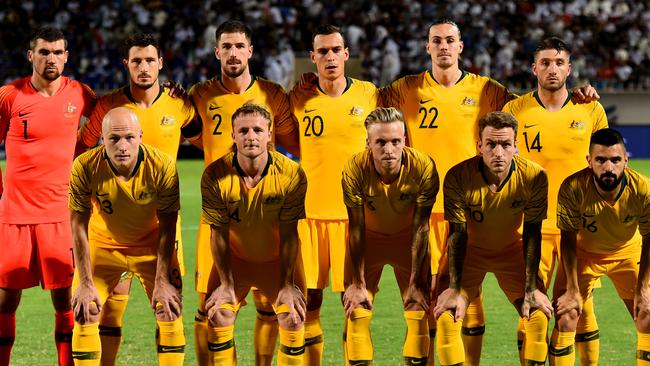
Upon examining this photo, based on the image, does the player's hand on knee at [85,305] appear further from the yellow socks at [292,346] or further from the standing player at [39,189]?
the yellow socks at [292,346]

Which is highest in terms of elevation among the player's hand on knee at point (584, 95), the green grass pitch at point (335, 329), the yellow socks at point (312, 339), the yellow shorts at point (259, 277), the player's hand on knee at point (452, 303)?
the player's hand on knee at point (584, 95)

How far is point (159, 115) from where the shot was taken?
679 centimetres

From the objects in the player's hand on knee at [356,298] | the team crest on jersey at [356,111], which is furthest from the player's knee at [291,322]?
the team crest on jersey at [356,111]

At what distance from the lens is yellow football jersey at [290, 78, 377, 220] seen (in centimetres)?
694

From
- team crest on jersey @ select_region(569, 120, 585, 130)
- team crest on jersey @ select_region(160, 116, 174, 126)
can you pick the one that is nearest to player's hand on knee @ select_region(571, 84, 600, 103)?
team crest on jersey @ select_region(569, 120, 585, 130)

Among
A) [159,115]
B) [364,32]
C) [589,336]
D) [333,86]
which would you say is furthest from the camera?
[364,32]

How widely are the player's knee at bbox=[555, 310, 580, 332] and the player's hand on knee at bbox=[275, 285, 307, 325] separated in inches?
61.2

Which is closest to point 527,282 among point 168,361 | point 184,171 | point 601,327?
point 168,361

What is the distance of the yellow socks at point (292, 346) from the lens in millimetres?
6016

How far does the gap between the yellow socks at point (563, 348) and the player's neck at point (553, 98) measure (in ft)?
5.20

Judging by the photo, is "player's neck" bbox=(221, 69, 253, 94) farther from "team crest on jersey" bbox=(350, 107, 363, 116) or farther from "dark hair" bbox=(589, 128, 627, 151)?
"dark hair" bbox=(589, 128, 627, 151)

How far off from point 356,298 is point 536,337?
43.5 inches

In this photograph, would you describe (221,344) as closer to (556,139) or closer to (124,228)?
(124,228)

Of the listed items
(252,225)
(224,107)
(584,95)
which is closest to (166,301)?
(252,225)
